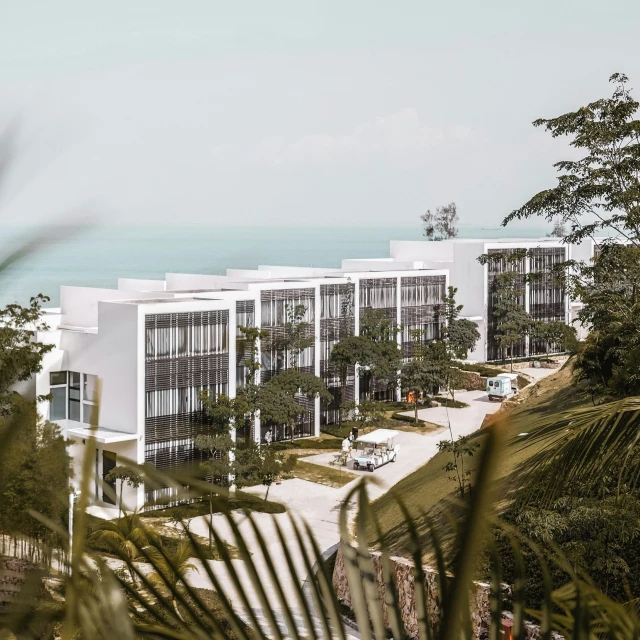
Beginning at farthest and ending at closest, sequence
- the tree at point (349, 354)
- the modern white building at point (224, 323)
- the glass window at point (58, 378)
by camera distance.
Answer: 1. the tree at point (349, 354)
2. the modern white building at point (224, 323)
3. the glass window at point (58, 378)

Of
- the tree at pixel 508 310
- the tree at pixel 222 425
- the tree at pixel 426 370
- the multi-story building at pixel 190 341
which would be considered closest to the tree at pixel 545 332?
the tree at pixel 508 310

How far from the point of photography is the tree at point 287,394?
21.6m

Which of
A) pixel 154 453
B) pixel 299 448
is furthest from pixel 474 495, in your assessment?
pixel 299 448

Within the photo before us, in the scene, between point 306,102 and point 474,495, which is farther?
point 306,102

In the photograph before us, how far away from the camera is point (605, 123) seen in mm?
14312

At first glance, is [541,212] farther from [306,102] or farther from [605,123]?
[306,102]

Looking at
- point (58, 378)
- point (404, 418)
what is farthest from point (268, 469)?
point (404, 418)

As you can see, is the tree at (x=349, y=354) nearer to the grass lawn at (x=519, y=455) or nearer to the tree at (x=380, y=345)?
the tree at (x=380, y=345)

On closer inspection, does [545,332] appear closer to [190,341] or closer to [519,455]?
[190,341]

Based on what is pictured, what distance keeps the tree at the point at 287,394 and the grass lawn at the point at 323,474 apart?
1.44 m

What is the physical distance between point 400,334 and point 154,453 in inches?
499

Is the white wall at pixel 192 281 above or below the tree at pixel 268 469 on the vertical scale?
above

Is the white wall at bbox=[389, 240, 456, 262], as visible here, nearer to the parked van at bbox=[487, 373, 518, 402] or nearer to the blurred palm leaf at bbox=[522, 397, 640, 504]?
the parked van at bbox=[487, 373, 518, 402]

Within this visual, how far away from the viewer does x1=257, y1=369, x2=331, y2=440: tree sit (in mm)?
21562
